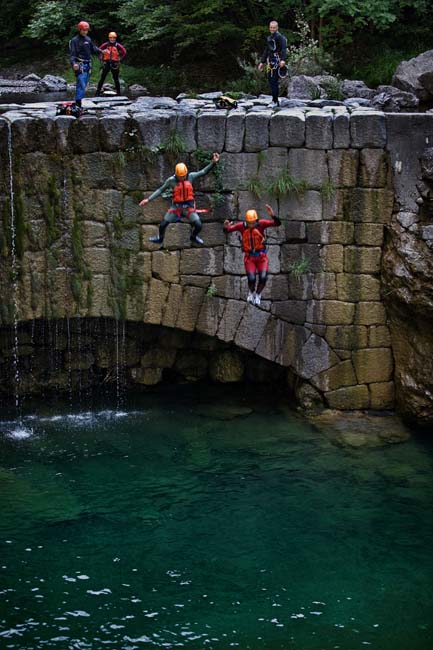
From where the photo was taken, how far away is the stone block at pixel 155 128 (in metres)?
14.4

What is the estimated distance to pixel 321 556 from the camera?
11.5 metres

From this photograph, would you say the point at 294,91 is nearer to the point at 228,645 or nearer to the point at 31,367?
the point at 31,367

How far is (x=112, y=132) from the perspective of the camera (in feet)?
47.0

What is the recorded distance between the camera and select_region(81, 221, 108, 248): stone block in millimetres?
14641

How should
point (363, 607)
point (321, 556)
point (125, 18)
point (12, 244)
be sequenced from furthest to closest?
point (125, 18), point (12, 244), point (321, 556), point (363, 607)

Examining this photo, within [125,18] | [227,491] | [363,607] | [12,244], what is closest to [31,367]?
[12,244]

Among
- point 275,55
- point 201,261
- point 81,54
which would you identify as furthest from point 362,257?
point 81,54

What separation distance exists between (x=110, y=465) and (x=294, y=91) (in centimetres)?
822

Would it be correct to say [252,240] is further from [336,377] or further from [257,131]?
[336,377]

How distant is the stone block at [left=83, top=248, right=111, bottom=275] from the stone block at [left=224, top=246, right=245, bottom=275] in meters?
1.65

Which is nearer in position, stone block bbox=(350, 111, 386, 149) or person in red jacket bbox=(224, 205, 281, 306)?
person in red jacket bbox=(224, 205, 281, 306)

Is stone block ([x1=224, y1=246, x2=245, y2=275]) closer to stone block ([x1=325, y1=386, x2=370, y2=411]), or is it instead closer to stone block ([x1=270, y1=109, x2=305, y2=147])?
stone block ([x1=270, y1=109, x2=305, y2=147])

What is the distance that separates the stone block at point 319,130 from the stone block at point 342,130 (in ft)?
0.22

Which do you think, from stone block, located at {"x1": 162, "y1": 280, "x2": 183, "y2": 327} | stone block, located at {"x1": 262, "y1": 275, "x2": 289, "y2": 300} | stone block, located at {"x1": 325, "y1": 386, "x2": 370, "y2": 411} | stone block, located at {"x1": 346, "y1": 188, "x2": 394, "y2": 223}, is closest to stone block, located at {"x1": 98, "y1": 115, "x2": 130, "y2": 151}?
stone block, located at {"x1": 162, "y1": 280, "x2": 183, "y2": 327}
